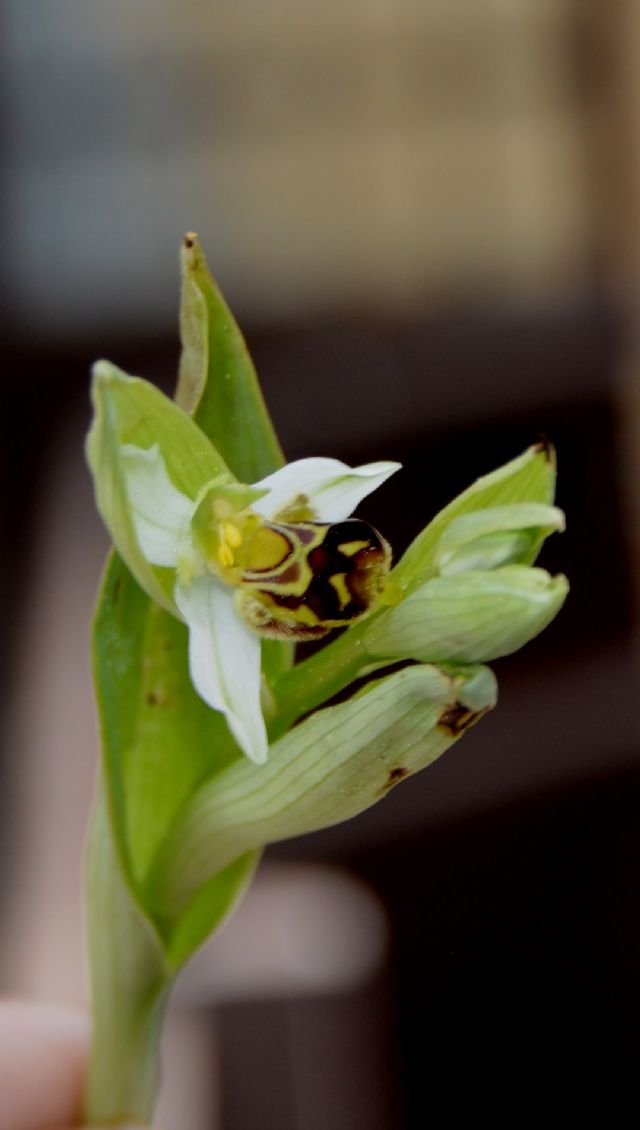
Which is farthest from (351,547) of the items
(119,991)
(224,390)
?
(119,991)

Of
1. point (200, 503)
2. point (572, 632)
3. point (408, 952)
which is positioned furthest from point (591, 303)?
point (200, 503)

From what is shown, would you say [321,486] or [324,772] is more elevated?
[321,486]

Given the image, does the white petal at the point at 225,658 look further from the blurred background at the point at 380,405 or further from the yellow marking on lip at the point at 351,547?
the blurred background at the point at 380,405

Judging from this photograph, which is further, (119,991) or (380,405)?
(380,405)

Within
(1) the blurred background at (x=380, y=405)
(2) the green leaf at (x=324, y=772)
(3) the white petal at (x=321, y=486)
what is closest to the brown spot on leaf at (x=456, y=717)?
(2) the green leaf at (x=324, y=772)

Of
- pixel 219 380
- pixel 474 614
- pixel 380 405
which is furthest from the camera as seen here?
pixel 380 405

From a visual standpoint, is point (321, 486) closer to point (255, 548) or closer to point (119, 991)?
point (255, 548)
